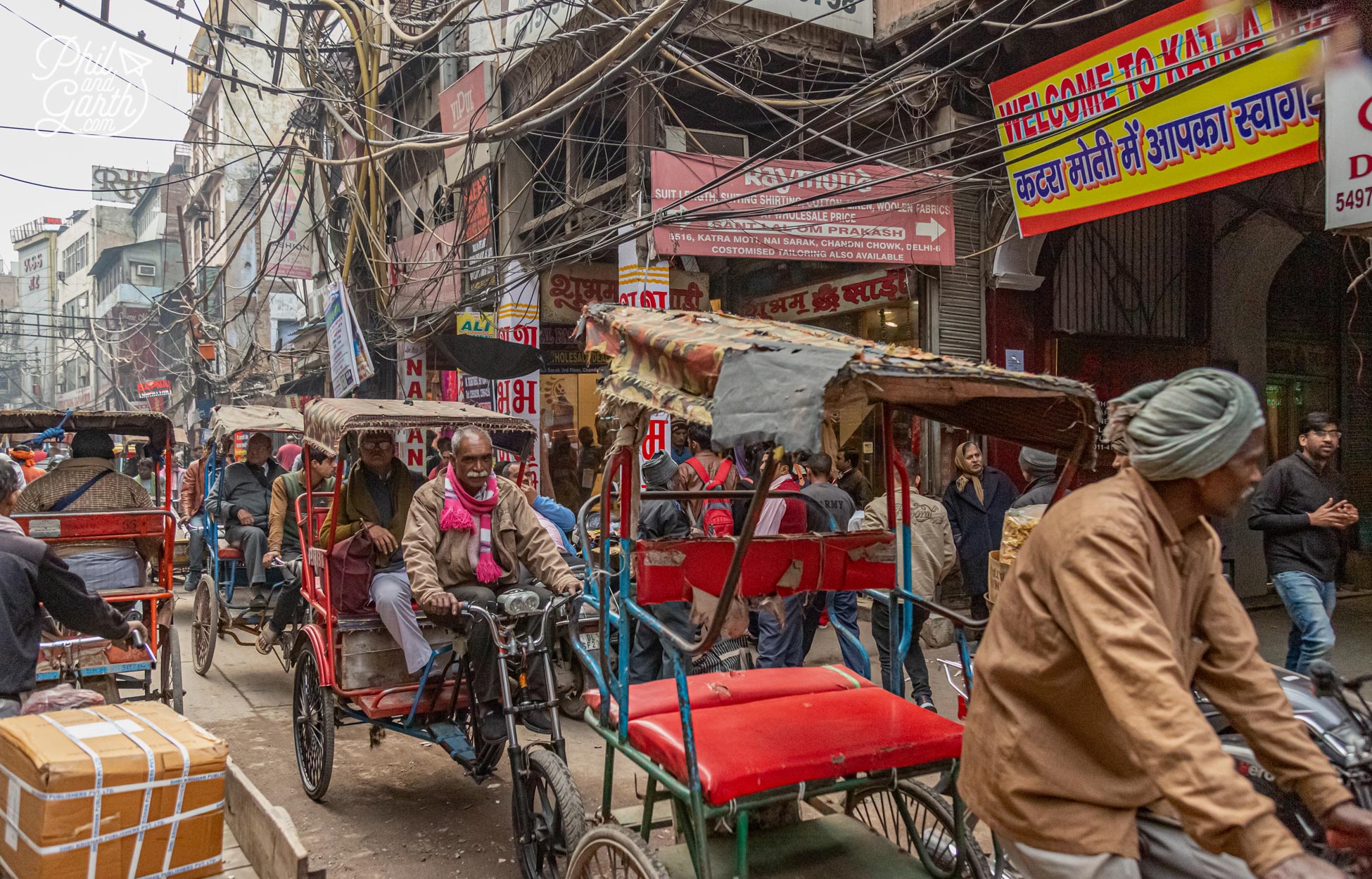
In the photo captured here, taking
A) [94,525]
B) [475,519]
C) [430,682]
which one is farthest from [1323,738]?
[94,525]

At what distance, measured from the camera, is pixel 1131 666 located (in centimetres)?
183

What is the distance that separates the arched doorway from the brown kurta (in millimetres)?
10586

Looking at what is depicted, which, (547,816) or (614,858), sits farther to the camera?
(547,816)

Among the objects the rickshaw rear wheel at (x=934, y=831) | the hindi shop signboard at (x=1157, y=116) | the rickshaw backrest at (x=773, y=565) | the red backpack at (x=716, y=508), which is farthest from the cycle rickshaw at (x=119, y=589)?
the hindi shop signboard at (x=1157, y=116)

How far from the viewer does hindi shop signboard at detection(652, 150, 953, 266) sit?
8633 mm

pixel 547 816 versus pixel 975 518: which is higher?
pixel 975 518

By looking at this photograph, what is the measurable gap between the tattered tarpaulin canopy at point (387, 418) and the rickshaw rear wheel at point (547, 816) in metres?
2.16

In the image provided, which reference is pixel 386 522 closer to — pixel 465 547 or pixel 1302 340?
pixel 465 547

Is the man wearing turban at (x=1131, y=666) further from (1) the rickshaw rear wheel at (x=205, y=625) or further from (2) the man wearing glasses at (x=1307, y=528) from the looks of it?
(1) the rickshaw rear wheel at (x=205, y=625)

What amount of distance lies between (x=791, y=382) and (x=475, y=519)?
10.5ft

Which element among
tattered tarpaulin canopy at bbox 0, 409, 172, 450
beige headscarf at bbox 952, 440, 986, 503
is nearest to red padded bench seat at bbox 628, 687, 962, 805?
beige headscarf at bbox 952, 440, 986, 503

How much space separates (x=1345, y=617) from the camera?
390 inches

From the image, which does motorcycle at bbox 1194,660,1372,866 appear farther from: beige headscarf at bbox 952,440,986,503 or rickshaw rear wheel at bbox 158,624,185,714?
rickshaw rear wheel at bbox 158,624,185,714

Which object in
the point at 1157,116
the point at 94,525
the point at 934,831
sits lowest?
the point at 934,831
